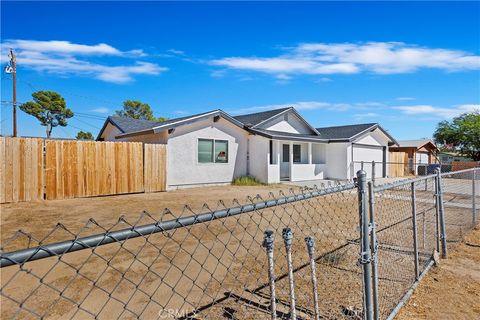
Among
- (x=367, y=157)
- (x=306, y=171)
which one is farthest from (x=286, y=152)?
(x=367, y=157)

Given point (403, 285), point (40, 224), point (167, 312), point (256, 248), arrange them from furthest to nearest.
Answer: point (40, 224), point (256, 248), point (403, 285), point (167, 312)

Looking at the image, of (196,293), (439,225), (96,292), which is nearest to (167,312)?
(196,293)

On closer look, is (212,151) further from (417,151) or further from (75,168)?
(417,151)

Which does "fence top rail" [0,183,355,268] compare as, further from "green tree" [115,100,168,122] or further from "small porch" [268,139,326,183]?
"green tree" [115,100,168,122]

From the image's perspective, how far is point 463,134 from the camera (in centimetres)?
3375

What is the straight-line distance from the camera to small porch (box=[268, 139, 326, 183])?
58.5 feet

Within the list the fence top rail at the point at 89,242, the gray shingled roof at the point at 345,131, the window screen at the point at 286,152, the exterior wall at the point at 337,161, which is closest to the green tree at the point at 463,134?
the gray shingled roof at the point at 345,131

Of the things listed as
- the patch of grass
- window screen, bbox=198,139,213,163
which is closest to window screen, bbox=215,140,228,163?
window screen, bbox=198,139,213,163

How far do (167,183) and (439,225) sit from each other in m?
11.5

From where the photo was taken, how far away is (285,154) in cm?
1995

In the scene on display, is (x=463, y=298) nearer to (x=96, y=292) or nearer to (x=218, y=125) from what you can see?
(x=96, y=292)

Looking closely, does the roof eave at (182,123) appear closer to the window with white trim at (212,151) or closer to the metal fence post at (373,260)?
the window with white trim at (212,151)

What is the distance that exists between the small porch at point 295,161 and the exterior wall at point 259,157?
23 centimetres

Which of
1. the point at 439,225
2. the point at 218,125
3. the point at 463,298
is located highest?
the point at 218,125
